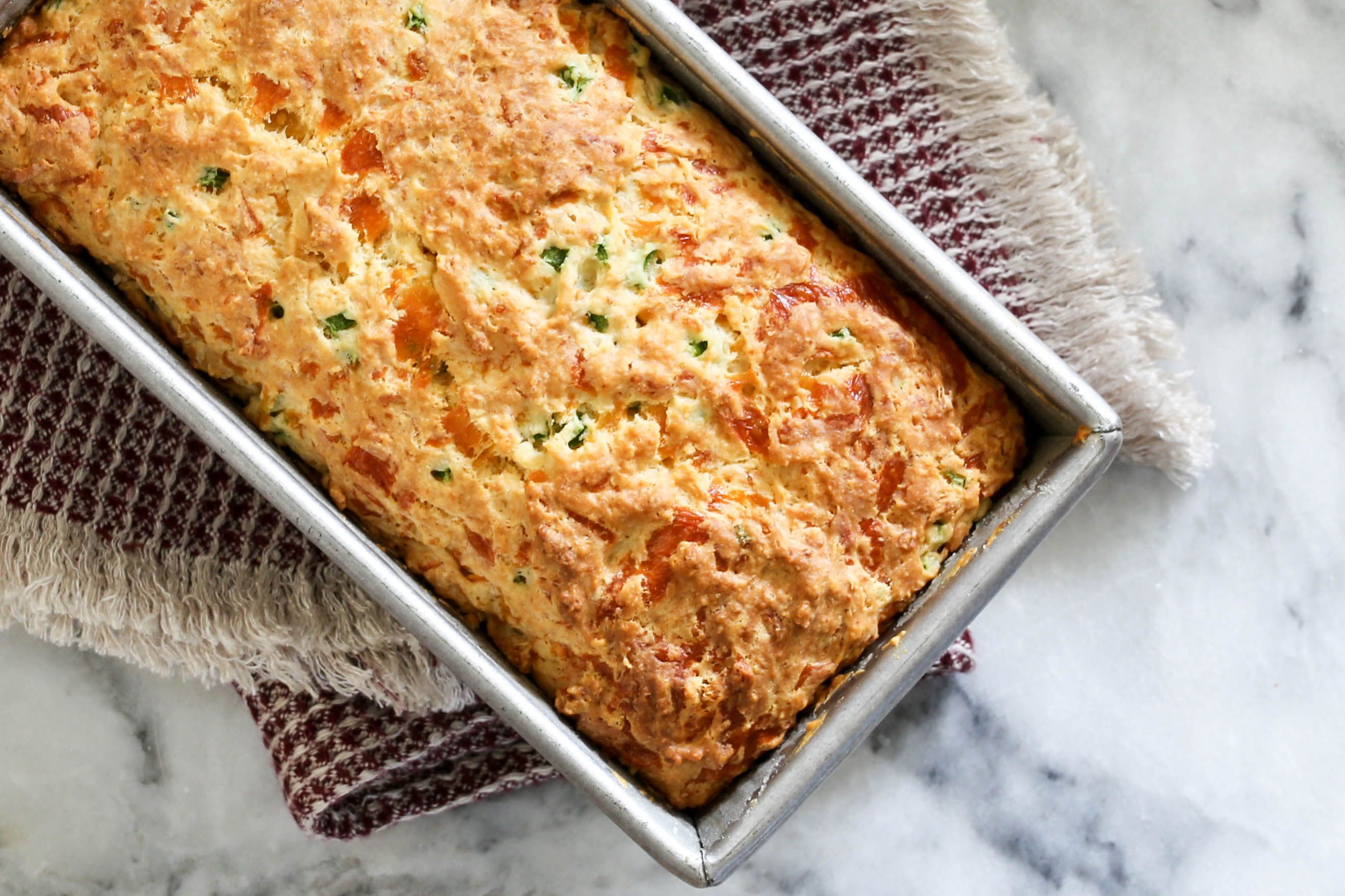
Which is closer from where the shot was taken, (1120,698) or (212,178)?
(212,178)

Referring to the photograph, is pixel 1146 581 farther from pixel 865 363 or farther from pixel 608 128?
pixel 608 128

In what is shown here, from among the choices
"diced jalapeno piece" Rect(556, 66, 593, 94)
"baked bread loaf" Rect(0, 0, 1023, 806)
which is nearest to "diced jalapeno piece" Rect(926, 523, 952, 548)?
"baked bread loaf" Rect(0, 0, 1023, 806)

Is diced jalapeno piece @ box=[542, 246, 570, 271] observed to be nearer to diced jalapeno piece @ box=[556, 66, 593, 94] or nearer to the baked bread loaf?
the baked bread loaf

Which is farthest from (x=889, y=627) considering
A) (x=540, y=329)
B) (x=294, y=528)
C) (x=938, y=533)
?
(x=294, y=528)

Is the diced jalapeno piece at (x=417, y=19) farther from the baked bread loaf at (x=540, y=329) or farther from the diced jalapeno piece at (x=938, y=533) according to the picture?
the diced jalapeno piece at (x=938, y=533)

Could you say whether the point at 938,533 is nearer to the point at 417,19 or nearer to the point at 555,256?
the point at 555,256

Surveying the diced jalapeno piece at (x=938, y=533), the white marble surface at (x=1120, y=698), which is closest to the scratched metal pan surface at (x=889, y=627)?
the diced jalapeno piece at (x=938, y=533)

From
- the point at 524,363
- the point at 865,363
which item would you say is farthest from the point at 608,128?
the point at 865,363
